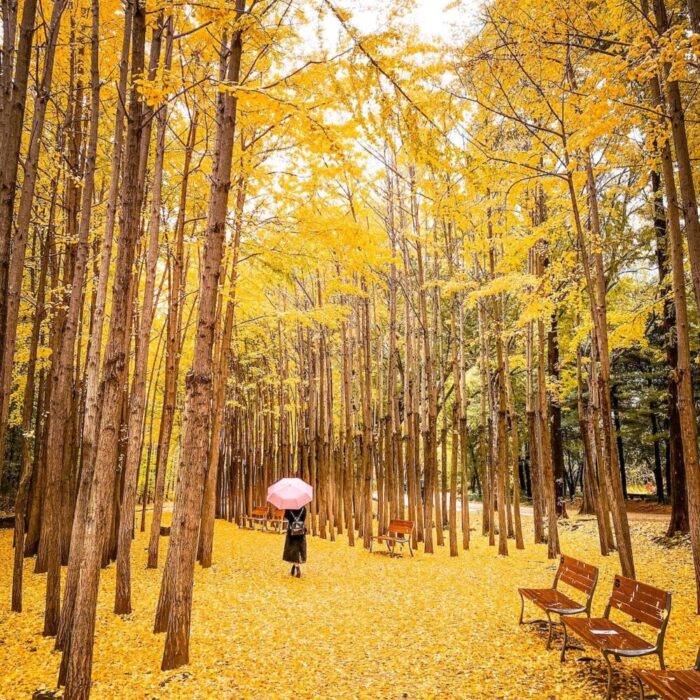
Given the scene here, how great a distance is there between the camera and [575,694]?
13.6ft

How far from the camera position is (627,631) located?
452cm

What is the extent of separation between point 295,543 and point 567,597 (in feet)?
17.5

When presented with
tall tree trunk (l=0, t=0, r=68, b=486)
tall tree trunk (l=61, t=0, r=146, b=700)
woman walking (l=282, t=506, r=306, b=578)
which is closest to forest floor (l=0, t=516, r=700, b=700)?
woman walking (l=282, t=506, r=306, b=578)

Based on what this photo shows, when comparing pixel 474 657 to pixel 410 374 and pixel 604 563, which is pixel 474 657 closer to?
pixel 604 563

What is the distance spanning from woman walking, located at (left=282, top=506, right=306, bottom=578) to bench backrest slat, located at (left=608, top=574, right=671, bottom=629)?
605cm

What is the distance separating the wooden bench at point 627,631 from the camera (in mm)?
3959

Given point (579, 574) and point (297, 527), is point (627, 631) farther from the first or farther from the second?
point (297, 527)

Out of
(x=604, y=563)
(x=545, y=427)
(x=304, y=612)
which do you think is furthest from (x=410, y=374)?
(x=304, y=612)

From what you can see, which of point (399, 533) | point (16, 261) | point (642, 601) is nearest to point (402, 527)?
point (399, 533)

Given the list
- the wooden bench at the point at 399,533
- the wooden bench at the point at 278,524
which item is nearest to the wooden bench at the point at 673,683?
the wooden bench at the point at 399,533

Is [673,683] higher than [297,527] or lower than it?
higher

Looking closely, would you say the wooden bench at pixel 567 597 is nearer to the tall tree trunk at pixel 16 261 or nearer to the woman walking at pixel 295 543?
the woman walking at pixel 295 543

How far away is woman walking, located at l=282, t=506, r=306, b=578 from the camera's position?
31.2ft

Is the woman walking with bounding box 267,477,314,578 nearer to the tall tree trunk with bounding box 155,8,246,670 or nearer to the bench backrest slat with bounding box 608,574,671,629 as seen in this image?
the tall tree trunk with bounding box 155,8,246,670
